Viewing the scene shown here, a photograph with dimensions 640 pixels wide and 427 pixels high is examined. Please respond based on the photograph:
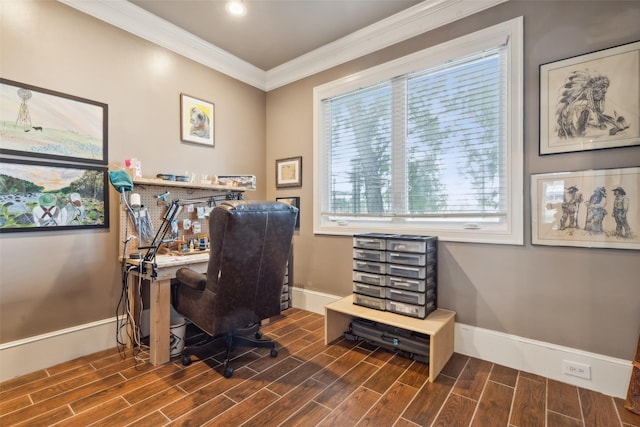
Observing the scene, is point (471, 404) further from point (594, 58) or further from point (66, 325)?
point (66, 325)

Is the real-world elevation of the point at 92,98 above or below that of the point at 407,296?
above

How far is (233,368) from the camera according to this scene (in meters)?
2.21

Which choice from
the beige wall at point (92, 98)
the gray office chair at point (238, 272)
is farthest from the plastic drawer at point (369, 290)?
the beige wall at point (92, 98)

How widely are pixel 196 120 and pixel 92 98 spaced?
2.94 feet

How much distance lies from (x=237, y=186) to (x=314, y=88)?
141cm

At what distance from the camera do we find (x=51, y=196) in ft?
7.38

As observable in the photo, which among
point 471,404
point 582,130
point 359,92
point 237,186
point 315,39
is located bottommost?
point 471,404

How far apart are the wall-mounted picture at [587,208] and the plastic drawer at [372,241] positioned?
105cm

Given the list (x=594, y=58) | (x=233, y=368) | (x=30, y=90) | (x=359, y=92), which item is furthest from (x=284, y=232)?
(x=594, y=58)

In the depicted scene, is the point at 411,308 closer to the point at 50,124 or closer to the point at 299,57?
the point at 299,57

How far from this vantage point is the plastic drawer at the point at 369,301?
251cm

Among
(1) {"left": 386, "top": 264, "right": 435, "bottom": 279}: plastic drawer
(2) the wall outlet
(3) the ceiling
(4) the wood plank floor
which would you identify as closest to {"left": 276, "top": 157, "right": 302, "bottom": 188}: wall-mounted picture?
(3) the ceiling

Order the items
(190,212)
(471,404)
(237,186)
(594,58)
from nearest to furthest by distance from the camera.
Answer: (471,404) < (594,58) < (190,212) < (237,186)

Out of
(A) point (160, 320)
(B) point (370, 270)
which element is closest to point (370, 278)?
(B) point (370, 270)
